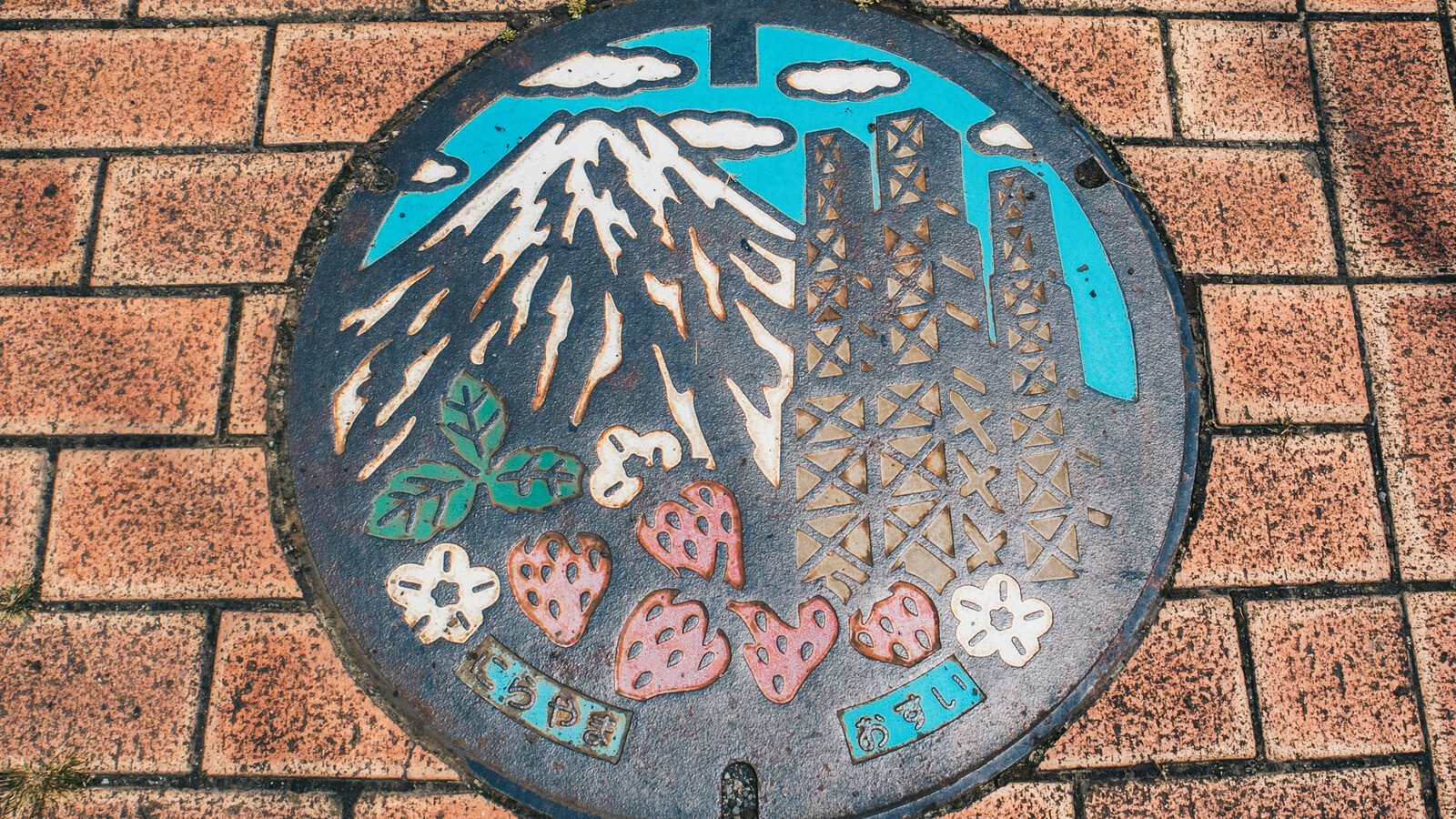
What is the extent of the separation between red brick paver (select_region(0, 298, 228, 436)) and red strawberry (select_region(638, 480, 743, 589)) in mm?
986

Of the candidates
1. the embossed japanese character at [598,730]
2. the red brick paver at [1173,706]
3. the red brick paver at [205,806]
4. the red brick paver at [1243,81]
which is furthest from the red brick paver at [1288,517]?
the red brick paver at [205,806]

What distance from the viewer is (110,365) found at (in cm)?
192

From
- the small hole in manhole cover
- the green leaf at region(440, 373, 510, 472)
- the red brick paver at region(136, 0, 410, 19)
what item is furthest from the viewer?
the red brick paver at region(136, 0, 410, 19)

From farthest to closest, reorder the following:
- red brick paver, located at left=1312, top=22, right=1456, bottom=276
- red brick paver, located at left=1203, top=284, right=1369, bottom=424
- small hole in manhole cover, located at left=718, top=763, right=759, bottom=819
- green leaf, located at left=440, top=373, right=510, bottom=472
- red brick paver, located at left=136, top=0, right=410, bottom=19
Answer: red brick paver, located at left=136, top=0, right=410, bottom=19 → red brick paver, located at left=1312, top=22, right=1456, bottom=276 → red brick paver, located at left=1203, top=284, right=1369, bottom=424 → green leaf, located at left=440, top=373, right=510, bottom=472 → small hole in manhole cover, located at left=718, top=763, right=759, bottom=819

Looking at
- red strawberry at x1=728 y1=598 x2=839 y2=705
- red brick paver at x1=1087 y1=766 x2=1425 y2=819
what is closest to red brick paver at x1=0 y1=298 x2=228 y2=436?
red strawberry at x1=728 y1=598 x2=839 y2=705

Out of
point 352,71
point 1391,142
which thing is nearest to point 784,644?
point 352,71

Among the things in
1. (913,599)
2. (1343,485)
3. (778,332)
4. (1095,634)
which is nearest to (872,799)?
(913,599)

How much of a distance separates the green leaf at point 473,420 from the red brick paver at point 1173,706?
49.5 inches

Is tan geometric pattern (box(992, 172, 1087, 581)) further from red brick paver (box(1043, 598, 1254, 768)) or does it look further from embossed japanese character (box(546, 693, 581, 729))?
embossed japanese character (box(546, 693, 581, 729))

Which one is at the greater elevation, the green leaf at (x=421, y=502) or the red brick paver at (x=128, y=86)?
the red brick paver at (x=128, y=86)

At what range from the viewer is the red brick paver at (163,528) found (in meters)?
1.81

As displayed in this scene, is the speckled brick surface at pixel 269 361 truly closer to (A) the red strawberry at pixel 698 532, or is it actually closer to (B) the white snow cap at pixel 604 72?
(B) the white snow cap at pixel 604 72

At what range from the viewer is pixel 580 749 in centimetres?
168

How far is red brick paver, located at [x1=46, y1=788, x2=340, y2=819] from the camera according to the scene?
1.72m
